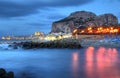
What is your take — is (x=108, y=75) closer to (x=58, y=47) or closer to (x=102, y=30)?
(x=58, y=47)

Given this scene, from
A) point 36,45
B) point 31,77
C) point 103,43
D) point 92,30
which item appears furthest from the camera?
point 92,30

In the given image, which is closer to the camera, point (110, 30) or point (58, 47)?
point (58, 47)

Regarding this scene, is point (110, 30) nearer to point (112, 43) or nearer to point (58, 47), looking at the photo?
point (112, 43)

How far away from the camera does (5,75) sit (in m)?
16.2

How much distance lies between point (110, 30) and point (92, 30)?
1376cm

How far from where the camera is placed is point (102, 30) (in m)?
139

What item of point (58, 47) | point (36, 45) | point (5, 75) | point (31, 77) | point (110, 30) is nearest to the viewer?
point (5, 75)

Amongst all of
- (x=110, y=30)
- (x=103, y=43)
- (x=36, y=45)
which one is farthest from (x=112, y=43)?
(x=110, y=30)

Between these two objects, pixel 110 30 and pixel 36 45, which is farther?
pixel 110 30

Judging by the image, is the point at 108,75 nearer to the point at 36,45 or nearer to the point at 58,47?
the point at 58,47

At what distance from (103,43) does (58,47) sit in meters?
16.7

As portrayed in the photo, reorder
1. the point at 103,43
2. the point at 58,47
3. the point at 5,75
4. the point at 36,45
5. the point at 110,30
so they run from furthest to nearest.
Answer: the point at 110,30 → the point at 103,43 → the point at 36,45 → the point at 58,47 → the point at 5,75

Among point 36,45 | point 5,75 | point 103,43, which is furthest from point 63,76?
point 103,43

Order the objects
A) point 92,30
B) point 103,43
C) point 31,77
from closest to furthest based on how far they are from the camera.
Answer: point 31,77, point 103,43, point 92,30
